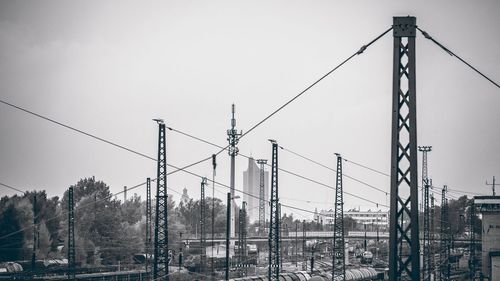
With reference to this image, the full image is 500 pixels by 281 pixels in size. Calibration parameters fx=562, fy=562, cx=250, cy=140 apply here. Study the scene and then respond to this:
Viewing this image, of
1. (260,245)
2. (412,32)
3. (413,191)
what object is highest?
(412,32)

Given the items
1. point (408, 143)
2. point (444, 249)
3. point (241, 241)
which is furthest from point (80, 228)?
point (408, 143)

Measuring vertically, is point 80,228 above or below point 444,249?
above

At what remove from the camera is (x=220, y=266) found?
78.4 meters

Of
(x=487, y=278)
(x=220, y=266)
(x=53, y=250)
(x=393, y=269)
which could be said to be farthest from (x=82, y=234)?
(x=393, y=269)

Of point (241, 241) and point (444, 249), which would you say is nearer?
point (241, 241)

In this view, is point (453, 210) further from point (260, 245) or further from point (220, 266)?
point (220, 266)

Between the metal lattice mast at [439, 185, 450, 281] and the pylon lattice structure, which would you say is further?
the pylon lattice structure

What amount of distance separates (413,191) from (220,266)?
→ 68034 millimetres

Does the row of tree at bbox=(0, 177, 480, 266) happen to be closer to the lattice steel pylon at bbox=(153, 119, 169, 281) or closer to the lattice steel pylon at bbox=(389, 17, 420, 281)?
the lattice steel pylon at bbox=(153, 119, 169, 281)

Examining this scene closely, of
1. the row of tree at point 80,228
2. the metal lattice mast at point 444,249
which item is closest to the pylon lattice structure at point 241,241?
the row of tree at point 80,228

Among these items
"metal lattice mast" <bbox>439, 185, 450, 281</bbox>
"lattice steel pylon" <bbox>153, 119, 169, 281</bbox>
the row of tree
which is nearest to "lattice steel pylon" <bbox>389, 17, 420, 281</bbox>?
"lattice steel pylon" <bbox>153, 119, 169, 281</bbox>

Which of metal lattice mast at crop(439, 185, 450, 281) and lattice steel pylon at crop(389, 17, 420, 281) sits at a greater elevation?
lattice steel pylon at crop(389, 17, 420, 281)

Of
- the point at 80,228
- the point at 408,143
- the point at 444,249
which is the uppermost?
the point at 408,143

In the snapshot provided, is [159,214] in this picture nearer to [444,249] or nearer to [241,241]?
[241,241]
